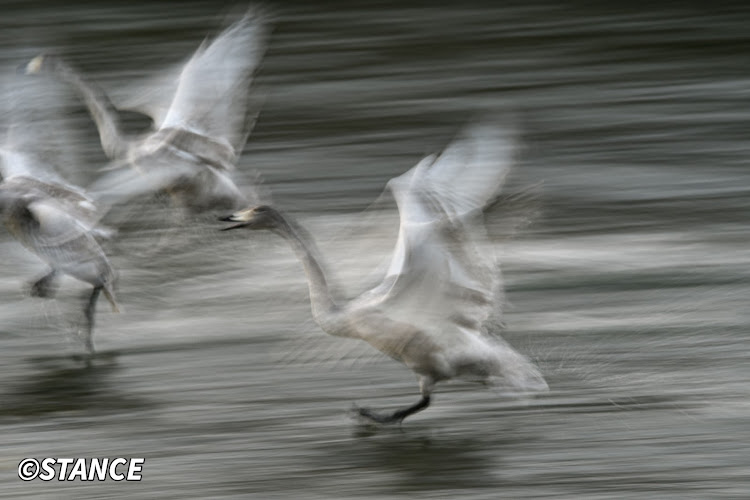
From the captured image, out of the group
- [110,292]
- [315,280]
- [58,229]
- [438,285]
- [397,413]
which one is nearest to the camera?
[438,285]

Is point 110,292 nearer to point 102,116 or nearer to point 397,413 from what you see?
point 102,116

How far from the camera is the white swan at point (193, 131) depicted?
8688 millimetres

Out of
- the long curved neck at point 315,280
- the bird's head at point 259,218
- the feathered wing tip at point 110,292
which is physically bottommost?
the feathered wing tip at point 110,292

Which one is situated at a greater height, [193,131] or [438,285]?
[193,131]

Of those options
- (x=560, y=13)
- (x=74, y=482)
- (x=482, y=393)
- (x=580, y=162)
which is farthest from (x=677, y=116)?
(x=74, y=482)

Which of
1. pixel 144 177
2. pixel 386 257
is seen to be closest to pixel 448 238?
pixel 386 257

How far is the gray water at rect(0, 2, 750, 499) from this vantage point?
21.2 ft

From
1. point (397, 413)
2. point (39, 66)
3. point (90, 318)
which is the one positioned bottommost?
point (397, 413)

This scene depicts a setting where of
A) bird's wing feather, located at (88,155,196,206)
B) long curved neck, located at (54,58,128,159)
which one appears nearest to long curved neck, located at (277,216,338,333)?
bird's wing feather, located at (88,155,196,206)

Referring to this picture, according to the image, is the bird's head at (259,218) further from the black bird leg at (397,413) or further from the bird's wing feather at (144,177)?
the bird's wing feather at (144,177)

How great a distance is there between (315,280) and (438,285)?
569 mm

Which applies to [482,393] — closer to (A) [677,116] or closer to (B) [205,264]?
(B) [205,264]

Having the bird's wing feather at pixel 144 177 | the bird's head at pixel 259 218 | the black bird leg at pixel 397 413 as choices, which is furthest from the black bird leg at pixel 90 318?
the black bird leg at pixel 397 413

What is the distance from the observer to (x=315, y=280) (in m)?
6.68
